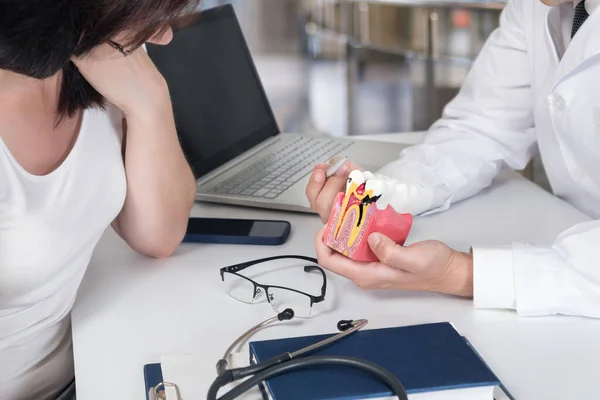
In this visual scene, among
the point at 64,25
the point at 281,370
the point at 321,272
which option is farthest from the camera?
the point at 321,272

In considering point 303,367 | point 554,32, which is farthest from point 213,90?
point 303,367

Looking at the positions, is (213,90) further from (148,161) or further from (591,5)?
(591,5)

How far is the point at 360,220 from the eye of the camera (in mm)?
1004

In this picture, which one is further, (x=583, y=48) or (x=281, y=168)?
(x=281, y=168)

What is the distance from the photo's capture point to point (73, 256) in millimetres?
1081

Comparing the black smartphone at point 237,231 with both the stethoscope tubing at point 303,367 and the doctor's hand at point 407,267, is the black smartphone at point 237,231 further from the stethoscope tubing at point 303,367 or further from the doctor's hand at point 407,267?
the stethoscope tubing at point 303,367

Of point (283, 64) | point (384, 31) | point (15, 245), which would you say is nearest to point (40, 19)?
point (15, 245)

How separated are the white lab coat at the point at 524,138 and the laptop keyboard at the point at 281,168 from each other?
196 mm

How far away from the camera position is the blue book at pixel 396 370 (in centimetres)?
75

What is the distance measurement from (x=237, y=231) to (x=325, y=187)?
0.17m

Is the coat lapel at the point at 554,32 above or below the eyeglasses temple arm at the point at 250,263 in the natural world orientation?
above

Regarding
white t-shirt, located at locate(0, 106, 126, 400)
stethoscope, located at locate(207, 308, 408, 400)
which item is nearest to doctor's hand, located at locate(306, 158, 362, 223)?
white t-shirt, located at locate(0, 106, 126, 400)

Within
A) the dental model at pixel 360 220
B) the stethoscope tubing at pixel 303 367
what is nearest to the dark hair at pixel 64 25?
the dental model at pixel 360 220

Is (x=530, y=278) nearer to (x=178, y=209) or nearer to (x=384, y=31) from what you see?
(x=178, y=209)
